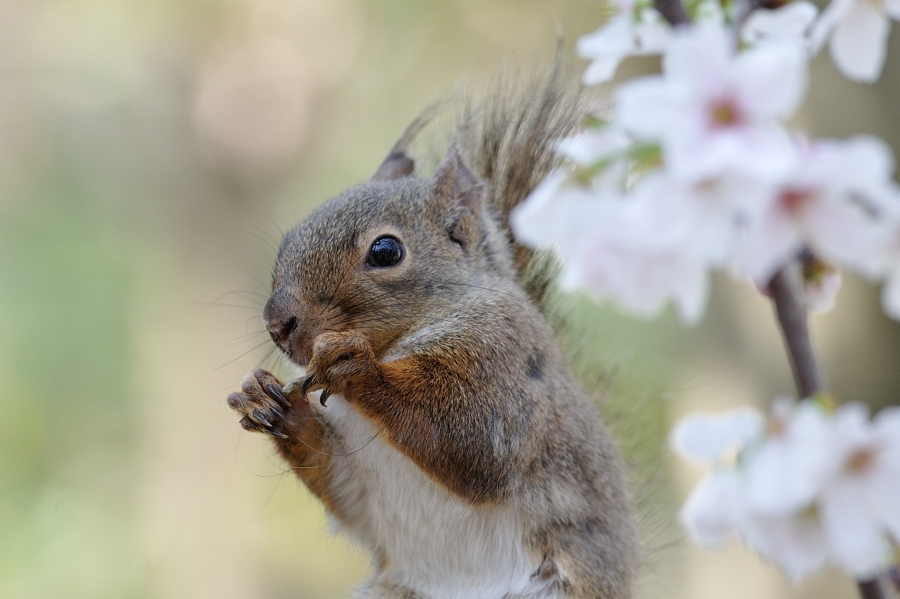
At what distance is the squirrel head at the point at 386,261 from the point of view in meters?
1.79

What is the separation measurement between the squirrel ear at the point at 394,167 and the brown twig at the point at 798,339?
1.81 m

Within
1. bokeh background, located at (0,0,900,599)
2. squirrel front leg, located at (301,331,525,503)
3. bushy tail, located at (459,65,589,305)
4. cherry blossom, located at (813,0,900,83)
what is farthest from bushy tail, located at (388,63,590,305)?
cherry blossom, located at (813,0,900,83)

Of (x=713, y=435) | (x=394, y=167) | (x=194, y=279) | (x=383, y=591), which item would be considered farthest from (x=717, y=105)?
(x=194, y=279)

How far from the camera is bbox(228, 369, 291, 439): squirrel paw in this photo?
5.77ft

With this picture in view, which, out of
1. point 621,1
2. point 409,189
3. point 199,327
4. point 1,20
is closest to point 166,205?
point 199,327

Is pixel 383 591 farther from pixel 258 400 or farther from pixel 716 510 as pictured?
pixel 716 510

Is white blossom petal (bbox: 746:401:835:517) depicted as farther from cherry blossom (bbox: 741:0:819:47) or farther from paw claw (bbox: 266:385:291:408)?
paw claw (bbox: 266:385:291:408)

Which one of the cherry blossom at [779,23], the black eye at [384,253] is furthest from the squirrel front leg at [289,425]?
the cherry blossom at [779,23]

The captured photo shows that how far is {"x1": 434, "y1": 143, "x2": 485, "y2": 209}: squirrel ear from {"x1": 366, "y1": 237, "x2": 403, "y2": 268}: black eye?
0.23m

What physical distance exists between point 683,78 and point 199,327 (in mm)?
4245

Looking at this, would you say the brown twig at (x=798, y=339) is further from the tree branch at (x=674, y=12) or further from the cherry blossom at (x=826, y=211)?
the tree branch at (x=674, y=12)

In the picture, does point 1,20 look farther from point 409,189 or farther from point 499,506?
point 499,506

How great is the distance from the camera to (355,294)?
1.83 metres

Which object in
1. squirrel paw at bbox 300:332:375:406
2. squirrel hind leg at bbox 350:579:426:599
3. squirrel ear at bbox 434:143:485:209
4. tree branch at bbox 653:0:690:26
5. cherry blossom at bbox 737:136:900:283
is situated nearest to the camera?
cherry blossom at bbox 737:136:900:283
